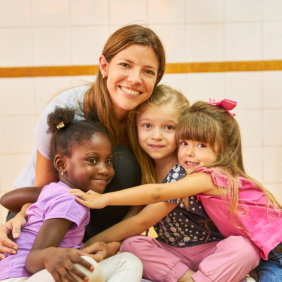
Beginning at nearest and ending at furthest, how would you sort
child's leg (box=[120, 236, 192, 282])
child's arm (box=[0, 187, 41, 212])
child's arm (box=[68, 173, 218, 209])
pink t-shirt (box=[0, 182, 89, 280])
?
1. pink t-shirt (box=[0, 182, 89, 280])
2. child's arm (box=[68, 173, 218, 209])
3. child's leg (box=[120, 236, 192, 282])
4. child's arm (box=[0, 187, 41, 212])

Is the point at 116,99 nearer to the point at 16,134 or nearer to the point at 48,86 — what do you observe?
the point at 48,86

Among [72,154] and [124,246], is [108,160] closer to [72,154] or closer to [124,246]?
[72,154]

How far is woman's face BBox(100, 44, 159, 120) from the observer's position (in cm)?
160

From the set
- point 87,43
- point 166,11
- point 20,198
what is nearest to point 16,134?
point 87,43

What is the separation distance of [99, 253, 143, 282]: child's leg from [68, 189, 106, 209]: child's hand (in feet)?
0.69

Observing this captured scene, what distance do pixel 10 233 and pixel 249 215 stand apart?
3.00ft

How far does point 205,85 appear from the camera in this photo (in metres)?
3.22

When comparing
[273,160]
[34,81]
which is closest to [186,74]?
[273,160]

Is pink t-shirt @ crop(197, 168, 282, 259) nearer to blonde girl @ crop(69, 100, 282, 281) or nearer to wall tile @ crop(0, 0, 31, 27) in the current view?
blonde girl @ crop(69, 100, 282, 281)

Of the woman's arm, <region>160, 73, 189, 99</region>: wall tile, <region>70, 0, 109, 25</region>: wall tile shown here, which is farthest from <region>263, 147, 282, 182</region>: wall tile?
the woman's arm

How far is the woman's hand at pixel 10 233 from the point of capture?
124 centimetres

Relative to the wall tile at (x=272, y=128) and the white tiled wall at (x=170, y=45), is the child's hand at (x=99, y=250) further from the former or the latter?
the wall tile at (x=272, y=128)

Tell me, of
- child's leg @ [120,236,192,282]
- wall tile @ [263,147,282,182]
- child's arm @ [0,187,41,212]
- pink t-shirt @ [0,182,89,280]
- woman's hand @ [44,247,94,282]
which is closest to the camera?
woman's hand @ [44,247,94,282]

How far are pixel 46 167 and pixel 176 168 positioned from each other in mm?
580
